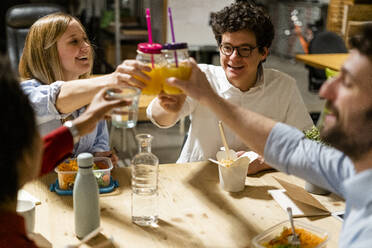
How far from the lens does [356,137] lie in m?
1.16

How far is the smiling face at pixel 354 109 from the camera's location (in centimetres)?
115

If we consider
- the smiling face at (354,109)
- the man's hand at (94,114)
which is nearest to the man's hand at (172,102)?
the man's hand at (94,114)

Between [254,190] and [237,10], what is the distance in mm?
878

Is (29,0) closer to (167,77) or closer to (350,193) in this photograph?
(167,77)

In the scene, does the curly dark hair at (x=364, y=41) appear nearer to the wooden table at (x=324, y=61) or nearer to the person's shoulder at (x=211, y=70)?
the person's shoulder at (x=211, y=70)

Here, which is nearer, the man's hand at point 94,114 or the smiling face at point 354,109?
the smiling face at point 354,109

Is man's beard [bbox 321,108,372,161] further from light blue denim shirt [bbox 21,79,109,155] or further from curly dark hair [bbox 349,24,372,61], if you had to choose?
light blue denim shirt [bbox 21,79,109,155]

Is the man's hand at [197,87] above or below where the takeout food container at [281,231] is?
above

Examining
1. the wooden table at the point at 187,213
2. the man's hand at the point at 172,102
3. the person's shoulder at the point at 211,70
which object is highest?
the person's shoulder at the point at 211,70

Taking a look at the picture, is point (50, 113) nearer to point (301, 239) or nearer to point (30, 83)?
point (30, 83)

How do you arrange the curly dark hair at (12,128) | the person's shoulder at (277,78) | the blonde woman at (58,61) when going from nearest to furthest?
the curly dark hair at (12,128), the blonde woman at (58,61), the person's shoulder at (277,78)

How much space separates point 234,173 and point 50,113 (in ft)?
2.87

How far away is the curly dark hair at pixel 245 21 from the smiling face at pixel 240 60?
3 centimetres

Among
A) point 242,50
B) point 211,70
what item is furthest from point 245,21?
point 211,70
